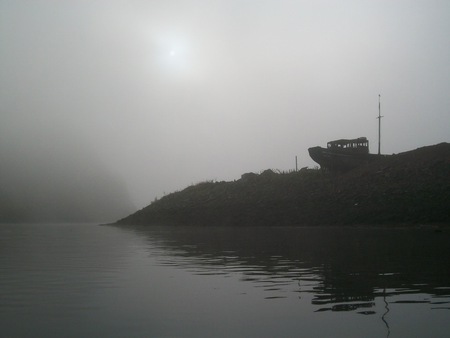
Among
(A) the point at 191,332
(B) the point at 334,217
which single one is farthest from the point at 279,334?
(B) the point at 334,217

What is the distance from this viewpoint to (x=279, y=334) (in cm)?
698

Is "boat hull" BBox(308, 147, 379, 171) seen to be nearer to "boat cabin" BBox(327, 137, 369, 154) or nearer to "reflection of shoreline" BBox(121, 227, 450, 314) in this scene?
"boat cabin" BBox(327, 137, 369, 154)

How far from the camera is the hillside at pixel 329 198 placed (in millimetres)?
44375

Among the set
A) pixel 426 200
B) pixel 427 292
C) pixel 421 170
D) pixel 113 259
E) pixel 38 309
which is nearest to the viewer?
pixel 38 309

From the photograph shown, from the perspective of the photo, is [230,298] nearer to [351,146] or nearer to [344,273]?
[344,273]

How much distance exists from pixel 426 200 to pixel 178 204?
3000 cm

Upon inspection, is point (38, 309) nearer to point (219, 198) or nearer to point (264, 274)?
point (264, 274)

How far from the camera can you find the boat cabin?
62.7 m

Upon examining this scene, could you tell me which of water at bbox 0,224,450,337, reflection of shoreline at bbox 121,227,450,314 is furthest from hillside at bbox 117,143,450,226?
water at bbox 0,224,450,337

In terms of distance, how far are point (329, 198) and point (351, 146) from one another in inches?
624

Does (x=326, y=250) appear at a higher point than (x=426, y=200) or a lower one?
lower

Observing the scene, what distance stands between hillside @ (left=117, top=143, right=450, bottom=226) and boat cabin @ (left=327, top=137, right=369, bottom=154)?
3.80 meters

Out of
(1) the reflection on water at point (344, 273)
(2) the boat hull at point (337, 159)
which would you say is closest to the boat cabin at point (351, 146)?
(2) the boat hull at point (337, 159)

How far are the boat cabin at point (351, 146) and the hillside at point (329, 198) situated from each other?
3.80m
